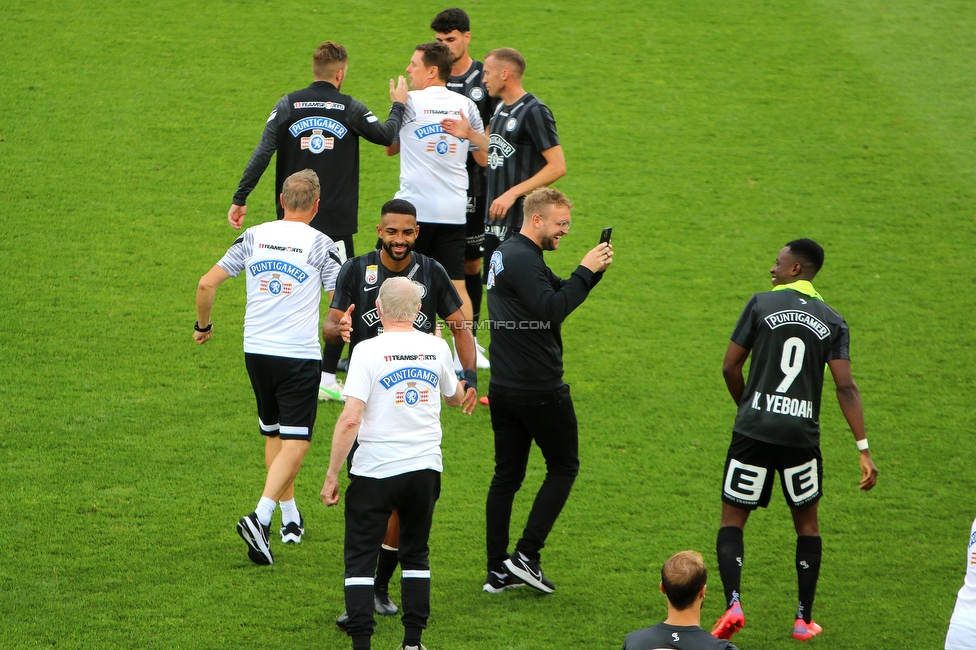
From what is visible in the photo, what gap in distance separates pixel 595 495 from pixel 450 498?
3.12ft

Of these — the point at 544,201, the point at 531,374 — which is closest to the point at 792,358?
the point at 531,374

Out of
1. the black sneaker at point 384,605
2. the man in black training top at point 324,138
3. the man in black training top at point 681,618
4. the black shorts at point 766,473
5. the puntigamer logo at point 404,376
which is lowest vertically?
the black sneaker at point 384,605

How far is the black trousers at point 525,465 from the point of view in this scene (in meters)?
5.27

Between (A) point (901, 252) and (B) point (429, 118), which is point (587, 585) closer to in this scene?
(B) point (429, 118)

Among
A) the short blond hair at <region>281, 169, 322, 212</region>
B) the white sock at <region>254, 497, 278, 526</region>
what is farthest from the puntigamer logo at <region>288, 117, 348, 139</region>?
the white sock at <region>254, 497, 278, 526</region>

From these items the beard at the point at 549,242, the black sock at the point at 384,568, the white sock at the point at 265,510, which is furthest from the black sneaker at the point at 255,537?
the beard at the point at 549,242

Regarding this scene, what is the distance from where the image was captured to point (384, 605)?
5.16 meters

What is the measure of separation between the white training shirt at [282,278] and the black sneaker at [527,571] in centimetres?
159

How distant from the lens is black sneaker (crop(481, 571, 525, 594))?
5.43m

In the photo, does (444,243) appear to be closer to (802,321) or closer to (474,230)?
(474,230)

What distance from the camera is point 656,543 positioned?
236 inches

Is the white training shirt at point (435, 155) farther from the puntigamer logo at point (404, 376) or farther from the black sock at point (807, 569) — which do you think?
the black sock at point (807, 569)

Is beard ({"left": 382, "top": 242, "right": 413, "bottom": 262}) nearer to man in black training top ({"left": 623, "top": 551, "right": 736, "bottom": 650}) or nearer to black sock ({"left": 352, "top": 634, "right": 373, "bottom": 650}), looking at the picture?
black sock ({"left": 352, "top": 634, "right": 373, "bottom": 650})

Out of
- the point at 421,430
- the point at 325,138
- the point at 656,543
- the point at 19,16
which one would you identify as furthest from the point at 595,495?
the point at 19,16
